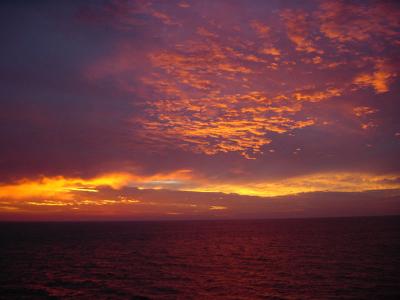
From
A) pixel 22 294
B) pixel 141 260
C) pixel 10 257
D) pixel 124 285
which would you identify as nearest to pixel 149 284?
pixel 124 285

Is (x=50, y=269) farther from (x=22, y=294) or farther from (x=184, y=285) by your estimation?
(x=184, y=285)

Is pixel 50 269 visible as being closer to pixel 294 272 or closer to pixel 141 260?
pixel 141 260

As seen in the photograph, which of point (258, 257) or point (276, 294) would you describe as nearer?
point (276, 294)

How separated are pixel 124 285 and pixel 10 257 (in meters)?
32.4

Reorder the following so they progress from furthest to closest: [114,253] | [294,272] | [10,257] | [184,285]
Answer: [114,253], [10,257], [294,272], [184,285]

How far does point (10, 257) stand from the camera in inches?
2255

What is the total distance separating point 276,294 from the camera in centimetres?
3186

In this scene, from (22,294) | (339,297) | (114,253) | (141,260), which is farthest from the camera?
(114,253)

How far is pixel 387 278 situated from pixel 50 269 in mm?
42207

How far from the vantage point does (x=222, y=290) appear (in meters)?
33.3

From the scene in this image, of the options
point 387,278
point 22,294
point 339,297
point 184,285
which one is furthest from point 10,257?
point 387,278

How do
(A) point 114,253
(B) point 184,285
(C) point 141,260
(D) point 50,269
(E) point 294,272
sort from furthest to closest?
(A) point 114,253 → (C) point 141,260 → (D) point 50,269 → (E) point 294,272 → (B) point 184,285

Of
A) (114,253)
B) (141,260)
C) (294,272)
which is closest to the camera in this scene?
(294,272)

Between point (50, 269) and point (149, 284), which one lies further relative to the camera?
point (50, 269)
